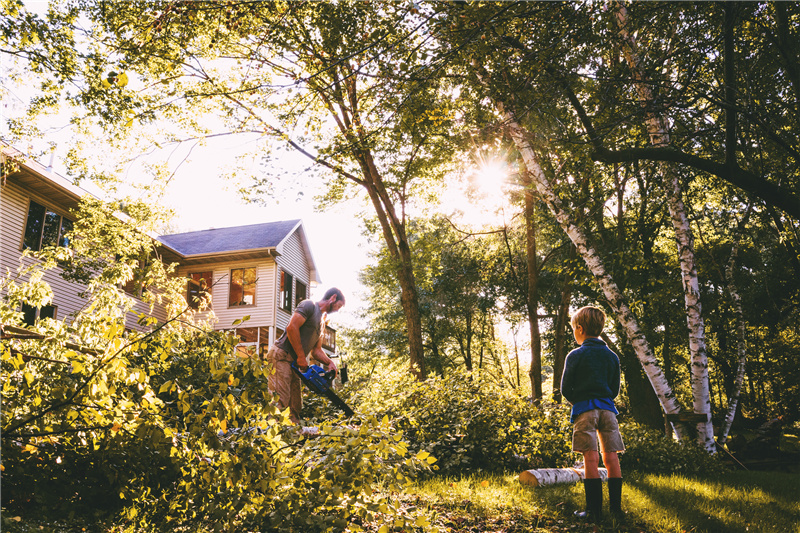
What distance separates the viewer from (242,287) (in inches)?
895

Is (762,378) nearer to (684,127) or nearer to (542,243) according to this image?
(542,243)

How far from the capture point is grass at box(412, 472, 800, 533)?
3.86 m

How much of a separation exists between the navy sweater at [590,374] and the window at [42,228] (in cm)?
1661

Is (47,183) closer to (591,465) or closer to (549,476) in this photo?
(549,476)

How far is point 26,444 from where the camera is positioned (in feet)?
10.7

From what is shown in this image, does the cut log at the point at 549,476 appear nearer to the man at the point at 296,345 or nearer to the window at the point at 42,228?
the man at the point at 296,345

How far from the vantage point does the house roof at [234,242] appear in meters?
22.2

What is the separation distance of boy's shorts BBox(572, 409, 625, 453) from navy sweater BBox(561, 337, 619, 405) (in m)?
0.17

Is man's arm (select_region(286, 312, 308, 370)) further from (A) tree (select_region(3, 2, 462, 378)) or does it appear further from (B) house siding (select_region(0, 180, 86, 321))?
(B) house siding (select_region(0, 180, 86, 321))

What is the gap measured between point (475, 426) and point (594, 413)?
328 centimetres

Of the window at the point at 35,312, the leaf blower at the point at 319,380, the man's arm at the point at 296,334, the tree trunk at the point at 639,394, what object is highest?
the window at the point at 35,312

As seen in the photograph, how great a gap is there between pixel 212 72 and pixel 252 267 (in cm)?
1152

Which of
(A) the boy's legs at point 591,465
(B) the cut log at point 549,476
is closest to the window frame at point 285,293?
(B) the cut log at point 549,476

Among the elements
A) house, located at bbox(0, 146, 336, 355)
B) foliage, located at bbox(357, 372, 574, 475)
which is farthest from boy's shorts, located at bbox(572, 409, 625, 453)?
house, located at bbox(0, 146, 336, 355)
